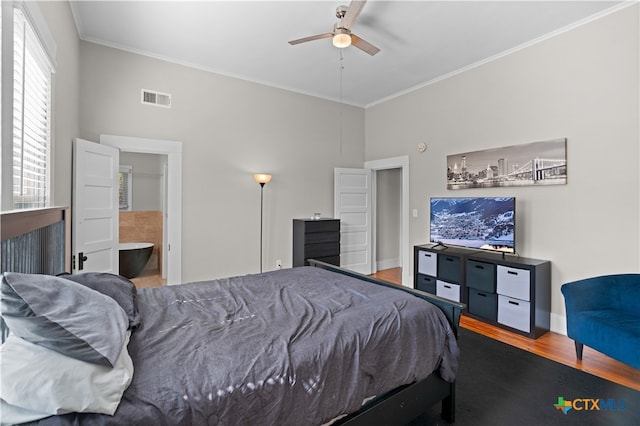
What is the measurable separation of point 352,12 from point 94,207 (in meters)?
3.14

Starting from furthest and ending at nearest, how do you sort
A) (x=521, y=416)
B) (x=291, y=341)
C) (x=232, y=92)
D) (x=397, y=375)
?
(x=232, y=92) → (x=521, y=416) → (x=397, y=375) → (x=291, y=341)

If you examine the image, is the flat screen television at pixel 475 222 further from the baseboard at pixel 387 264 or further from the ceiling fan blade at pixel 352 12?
the ceiling fan blade at pixel 352 12

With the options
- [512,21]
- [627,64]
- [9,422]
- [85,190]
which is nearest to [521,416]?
[9,422]

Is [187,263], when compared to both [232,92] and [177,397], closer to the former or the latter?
[232,92]

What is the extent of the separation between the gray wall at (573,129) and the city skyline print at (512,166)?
0.08 metres

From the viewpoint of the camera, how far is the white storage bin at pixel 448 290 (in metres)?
3.76

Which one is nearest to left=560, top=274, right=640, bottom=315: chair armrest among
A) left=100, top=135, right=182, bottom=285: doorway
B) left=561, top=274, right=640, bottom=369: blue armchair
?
left=561, top=274, right=640, bottom=369: blue armchair

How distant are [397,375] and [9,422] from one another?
1.50 meters

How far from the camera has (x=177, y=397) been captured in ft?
3.40

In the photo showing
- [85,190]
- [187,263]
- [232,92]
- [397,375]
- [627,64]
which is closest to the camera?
[397,375]

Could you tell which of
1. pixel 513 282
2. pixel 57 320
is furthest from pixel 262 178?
pixel 57 320

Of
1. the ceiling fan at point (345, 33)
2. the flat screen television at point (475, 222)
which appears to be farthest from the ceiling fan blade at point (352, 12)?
the flat screen television at point (475, 222)

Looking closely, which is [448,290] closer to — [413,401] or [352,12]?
[413,401]

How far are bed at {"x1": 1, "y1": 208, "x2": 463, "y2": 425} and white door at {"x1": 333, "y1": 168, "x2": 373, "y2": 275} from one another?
10.4 feet
